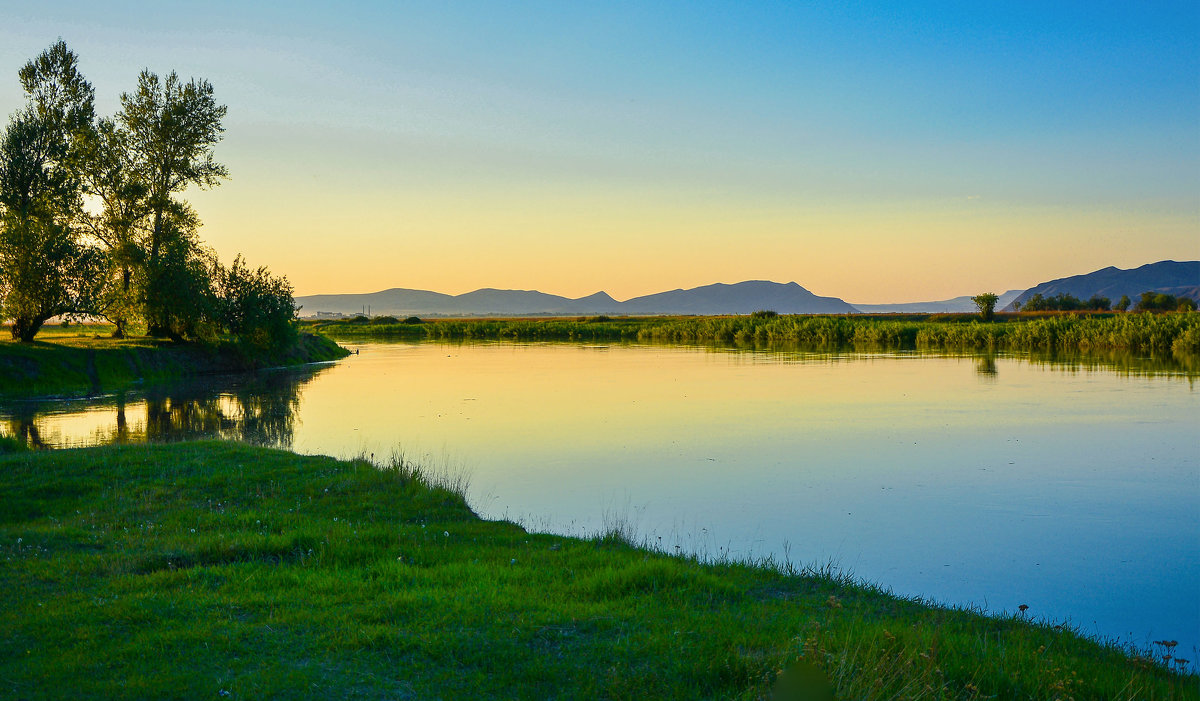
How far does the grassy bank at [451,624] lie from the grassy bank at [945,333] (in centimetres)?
4589

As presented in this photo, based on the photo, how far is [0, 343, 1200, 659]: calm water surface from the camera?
30.2 ft

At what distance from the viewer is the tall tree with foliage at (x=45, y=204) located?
91.3 feet

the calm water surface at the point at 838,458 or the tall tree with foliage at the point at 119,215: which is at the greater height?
the tall tree with foliage at the point at 119,215

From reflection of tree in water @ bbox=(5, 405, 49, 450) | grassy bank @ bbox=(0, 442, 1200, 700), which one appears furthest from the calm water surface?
grassy bank @ bbox=(0, 442, 1200, 700)

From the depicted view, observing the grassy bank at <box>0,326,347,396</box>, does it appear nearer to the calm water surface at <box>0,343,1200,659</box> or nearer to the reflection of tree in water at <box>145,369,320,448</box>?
the calm water surface at <box>0,343,1200,659</box>

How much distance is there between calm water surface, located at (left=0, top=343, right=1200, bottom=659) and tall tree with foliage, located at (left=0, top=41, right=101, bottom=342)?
19.9 ft

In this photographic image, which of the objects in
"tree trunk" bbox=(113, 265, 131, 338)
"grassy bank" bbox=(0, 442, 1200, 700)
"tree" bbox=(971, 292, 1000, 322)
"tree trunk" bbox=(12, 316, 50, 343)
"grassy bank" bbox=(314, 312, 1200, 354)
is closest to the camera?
"grassy bank" bbox=(0, 442, 1200, 700)

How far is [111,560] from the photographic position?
24.5ft

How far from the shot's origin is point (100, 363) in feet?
93.3

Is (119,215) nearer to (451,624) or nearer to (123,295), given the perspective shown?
(123,295)

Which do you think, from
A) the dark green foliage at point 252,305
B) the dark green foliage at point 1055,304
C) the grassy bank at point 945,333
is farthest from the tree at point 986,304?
the dark green foliage at point 252,305

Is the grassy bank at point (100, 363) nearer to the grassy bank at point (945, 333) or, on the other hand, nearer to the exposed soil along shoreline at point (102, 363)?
the exposed soil along shoreline at point (102, 363)

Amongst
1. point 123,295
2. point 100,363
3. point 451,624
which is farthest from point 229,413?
point 451,624

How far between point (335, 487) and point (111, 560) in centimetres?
367
